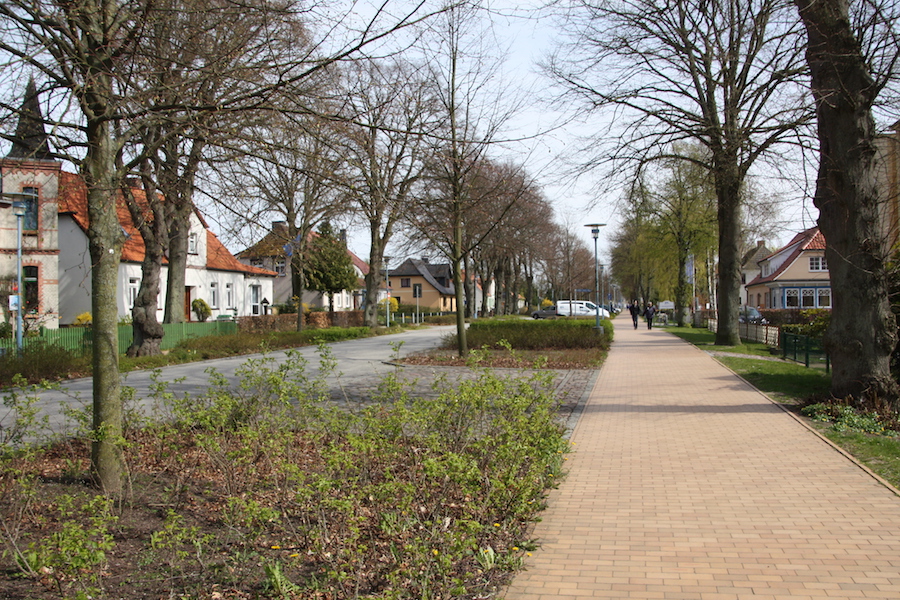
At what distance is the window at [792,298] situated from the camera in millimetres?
57531

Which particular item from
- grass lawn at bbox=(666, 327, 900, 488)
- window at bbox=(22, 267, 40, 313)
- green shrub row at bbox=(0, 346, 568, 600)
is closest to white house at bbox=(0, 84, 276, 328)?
window at bbox=(22, 267, 40, 313)

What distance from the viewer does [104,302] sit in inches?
227

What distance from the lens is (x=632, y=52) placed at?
15.9m

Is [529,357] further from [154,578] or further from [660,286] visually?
[660,286]

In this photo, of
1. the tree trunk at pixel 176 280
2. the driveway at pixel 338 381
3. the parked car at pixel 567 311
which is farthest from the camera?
the parked car at pixel 567 311

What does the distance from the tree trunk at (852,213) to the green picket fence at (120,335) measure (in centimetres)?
1523

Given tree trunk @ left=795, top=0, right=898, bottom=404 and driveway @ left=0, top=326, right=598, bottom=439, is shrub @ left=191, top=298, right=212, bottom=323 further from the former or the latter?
tree trunk @ left=795, top=0, right=898, bottom=404

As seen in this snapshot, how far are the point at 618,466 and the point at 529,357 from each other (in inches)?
522

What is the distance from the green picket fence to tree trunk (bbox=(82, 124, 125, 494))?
11.7 meters

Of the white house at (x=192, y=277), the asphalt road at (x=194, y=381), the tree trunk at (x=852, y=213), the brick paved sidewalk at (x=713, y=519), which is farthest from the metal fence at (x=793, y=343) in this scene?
the white house at (x=192, y=277)

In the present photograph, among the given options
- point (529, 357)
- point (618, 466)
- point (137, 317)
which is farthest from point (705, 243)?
point (618, 466)

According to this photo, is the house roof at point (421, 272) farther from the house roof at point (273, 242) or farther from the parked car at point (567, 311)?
the house roof at point (273, 242)

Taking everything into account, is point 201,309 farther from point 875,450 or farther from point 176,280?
point 875,450

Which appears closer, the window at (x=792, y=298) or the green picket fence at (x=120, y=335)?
the green picket fence at (x=120, y=335)
